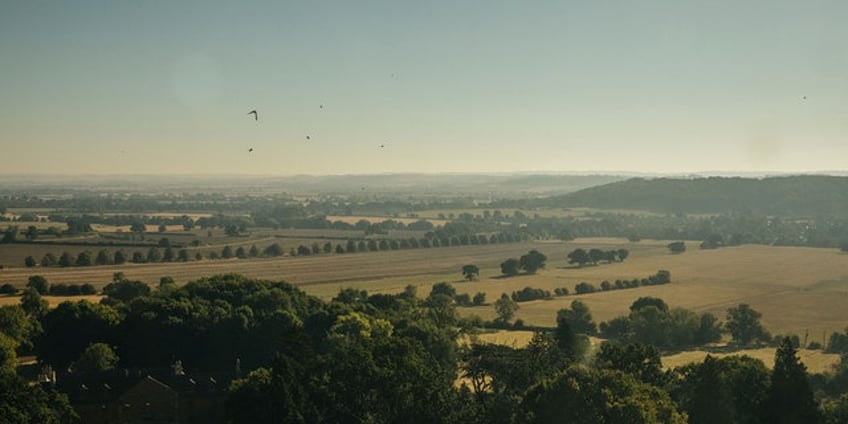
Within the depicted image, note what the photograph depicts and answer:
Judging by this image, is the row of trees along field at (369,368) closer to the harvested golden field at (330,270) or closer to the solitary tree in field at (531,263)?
the harvested golden field at (330,270)

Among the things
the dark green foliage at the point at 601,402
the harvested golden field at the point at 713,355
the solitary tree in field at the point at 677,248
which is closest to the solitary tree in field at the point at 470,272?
the harvested golden field at the point at 713,355

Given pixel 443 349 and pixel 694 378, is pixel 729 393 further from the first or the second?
pixel 443 349

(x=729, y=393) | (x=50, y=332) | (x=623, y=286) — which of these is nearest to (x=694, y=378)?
(x=729, y=393)

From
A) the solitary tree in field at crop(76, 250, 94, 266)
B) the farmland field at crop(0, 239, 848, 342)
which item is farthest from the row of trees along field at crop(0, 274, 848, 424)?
the solitary tree in field at crop(76, 250, 94, 266)

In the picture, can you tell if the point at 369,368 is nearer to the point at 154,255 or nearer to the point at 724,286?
the point at 724,286

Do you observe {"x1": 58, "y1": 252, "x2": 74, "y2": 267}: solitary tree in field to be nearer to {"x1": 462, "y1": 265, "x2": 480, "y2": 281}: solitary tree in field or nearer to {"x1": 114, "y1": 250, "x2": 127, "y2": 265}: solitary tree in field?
{"x1": 114, "y1": 250, "x2": 127, "y2": 265}: solitary tree in field

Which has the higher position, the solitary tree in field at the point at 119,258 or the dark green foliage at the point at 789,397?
the dark green foliage at the point at 789,397
